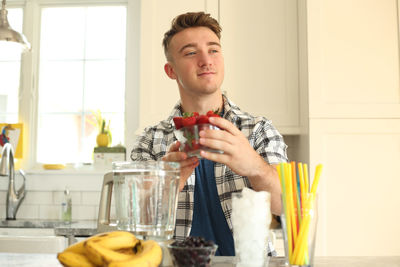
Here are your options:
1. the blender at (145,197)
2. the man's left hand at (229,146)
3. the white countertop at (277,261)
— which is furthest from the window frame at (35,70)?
the blender at (145,197)

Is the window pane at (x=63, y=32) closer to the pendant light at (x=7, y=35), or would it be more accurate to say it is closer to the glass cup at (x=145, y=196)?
the pendant light at (x=7, y=35)

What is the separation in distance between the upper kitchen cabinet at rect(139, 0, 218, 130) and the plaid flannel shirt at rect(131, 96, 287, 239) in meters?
0.89

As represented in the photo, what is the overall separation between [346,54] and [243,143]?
169 cm

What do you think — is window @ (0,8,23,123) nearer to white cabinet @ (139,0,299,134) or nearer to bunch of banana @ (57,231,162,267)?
white cabinet @ (139,0,299,134)

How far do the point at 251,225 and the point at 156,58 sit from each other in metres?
2.09

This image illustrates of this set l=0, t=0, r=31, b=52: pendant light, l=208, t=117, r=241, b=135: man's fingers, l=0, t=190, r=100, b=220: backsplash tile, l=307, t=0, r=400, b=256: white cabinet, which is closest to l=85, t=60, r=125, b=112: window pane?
l=0, t=190, r=100, b=220: backsplash tile

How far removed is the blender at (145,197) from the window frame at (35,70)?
238 cm

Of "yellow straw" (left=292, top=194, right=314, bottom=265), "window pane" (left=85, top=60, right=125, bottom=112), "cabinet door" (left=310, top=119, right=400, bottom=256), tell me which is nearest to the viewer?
"yellow straw" (left=292, top=194, right=314, bottom=265)

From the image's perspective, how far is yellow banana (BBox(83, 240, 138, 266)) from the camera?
777mm

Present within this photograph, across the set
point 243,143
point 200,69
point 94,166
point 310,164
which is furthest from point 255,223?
point 94,166

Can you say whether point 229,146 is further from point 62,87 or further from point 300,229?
point 62,87

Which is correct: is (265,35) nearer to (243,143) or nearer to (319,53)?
(319,53)

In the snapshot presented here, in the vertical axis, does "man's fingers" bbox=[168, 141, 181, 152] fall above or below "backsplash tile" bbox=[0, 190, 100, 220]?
above

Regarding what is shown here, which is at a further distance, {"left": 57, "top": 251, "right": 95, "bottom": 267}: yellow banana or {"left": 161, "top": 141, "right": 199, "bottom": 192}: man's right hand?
{"left": 161, "top": 141, "right": 199, "bottom": 192}: man's right hand
